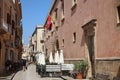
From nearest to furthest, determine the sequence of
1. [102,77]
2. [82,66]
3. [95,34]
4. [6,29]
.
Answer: [102,77]
[95,34]
[82,66]
[6,29]

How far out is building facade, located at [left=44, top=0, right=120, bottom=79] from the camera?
1433cm

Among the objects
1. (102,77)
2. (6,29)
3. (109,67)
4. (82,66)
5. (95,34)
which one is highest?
(6,29)

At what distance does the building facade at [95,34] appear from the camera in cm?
1433

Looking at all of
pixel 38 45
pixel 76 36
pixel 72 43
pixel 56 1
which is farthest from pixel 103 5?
pixel 38 45

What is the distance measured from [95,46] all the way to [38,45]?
236 feet

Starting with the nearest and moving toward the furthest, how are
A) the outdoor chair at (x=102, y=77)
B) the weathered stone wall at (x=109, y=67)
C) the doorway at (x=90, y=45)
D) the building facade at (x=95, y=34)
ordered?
the weathered stone wall at (x=109, y=67) < the building facade at (x=95, y=34) < the outdoor chair at (x=102, y=77) < the doorway at (x=90, y=45)

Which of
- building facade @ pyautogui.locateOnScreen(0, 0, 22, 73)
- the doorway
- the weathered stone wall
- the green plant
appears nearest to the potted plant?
the green plant

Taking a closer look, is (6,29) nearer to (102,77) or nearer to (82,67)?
(82,67)

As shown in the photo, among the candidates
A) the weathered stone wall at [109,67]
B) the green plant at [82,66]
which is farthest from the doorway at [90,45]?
the weathered stone wall at [109,67]

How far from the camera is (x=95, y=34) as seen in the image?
17781 mm

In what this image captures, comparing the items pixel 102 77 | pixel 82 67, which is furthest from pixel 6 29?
pixel 102 77

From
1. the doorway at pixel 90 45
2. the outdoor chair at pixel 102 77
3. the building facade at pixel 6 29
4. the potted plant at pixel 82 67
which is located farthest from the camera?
the building facade at pixel 6 29

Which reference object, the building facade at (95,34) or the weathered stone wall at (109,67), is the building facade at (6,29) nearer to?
the building facade at (95,34)

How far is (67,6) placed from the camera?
27.1 metres
